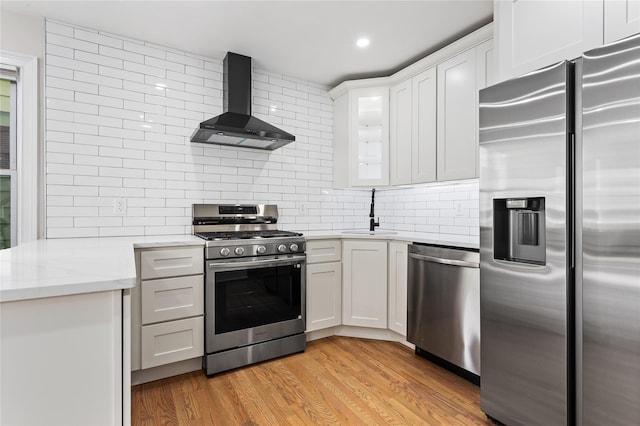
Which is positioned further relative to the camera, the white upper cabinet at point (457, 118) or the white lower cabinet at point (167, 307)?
the white upper cabinet at point (457, 118)

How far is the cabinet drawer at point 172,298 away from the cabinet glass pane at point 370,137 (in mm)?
1863

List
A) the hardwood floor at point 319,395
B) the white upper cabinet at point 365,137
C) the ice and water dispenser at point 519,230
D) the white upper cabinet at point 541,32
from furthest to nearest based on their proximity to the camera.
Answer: the white upper cabinet at point 365,137 < the hardwood floor at point 319,395 < the ice and water dispenser at point 519,230 < the white upper cabinet at point 541,32

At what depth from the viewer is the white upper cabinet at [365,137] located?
11.0ft

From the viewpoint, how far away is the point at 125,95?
2.75m

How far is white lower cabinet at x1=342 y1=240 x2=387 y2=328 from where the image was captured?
3029mm

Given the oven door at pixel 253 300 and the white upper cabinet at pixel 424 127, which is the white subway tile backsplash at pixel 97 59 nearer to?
the oven door at pixel 253 300


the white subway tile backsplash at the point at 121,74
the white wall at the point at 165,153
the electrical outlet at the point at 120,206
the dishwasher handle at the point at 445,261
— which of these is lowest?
the dishwasher handle at the point at 445,261

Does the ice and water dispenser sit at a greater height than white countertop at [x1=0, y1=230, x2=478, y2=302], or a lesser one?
greater

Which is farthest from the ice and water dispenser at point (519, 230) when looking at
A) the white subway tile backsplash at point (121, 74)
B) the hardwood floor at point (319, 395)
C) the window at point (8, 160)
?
the window at point (8, 160)

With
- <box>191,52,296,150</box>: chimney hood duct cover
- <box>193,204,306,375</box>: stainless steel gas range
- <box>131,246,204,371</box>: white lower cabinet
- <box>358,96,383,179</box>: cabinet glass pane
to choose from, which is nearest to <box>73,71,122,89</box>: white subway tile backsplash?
<box>191,52,296,150</box>: chimney hood duct cover

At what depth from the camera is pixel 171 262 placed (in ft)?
7.84

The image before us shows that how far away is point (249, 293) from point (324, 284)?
2.34 feet

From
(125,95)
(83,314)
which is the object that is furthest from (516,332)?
(125,95)

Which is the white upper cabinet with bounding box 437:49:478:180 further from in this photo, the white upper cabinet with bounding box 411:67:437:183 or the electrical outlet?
the electrical outlet
